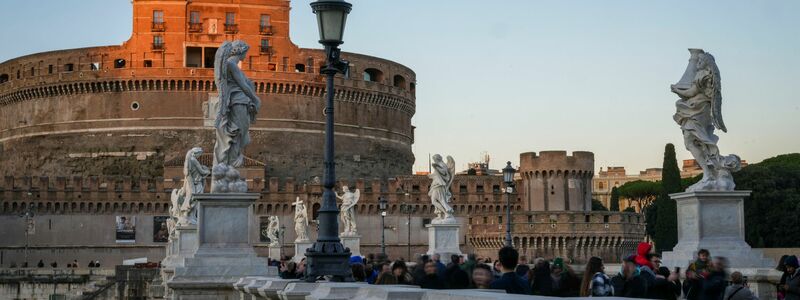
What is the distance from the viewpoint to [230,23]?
77750 millimetres

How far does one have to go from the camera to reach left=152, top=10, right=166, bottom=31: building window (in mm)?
76562

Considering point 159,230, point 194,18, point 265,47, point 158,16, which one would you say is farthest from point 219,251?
point 158,16

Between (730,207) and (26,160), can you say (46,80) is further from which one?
(730,207)

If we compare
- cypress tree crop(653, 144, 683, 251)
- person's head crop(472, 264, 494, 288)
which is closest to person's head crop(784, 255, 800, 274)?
person's head crop(472, 264, 494, 288)

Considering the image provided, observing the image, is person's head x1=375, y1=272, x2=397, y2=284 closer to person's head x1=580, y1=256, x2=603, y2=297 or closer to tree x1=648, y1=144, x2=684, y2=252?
person's head x1=580, y1=256, x2=603, y2=297

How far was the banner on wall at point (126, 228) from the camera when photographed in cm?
6900

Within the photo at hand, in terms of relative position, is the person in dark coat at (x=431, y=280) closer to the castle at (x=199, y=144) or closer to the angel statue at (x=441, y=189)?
the angel statue at (x=441, y=189)

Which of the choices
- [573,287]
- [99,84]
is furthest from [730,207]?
[99,84]

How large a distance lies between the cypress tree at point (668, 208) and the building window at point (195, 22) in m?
30.6

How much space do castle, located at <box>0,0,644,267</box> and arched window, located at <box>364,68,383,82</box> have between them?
37.7 inches

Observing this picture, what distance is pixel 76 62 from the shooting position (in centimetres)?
7775

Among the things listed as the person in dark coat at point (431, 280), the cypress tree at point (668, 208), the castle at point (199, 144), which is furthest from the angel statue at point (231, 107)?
the castle at point (199, 144)

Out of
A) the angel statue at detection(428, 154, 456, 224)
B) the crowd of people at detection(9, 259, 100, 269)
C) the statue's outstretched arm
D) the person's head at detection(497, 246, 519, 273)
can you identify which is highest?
the statue's outstretched arm

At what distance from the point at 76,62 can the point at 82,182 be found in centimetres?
1168
